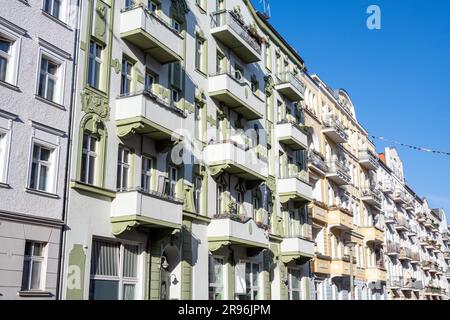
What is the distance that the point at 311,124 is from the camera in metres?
37.8

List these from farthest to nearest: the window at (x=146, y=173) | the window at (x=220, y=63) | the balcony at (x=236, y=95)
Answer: the window at (x=220, y=63) → the balcony at (x=236, y=95) → the window at (x=146, y=173)

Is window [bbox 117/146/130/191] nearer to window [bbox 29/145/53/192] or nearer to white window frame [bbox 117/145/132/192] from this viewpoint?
white window frame [bbox 117/145/132/192]

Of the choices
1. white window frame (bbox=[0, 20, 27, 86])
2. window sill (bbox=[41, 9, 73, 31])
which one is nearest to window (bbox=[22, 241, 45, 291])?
white window frame (bbox=[0, 20, 27, 86])

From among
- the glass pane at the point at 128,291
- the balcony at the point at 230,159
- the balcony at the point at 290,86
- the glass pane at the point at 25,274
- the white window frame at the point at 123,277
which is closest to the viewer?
the glass pane at the point at 25,274

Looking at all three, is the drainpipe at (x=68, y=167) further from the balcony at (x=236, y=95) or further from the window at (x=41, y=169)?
the balcony at (x=236, y=95)

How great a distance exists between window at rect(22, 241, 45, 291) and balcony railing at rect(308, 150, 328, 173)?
23.1 meters

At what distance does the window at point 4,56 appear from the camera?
601 inches

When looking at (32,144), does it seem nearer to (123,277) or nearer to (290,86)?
(123,277)

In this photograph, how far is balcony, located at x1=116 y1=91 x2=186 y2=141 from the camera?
1877 centimetres

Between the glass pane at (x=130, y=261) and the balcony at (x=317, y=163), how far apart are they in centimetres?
1903

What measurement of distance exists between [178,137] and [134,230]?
13.2ft

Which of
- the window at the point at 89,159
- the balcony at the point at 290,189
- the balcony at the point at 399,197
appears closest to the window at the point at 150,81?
the window at the point at 89,159
